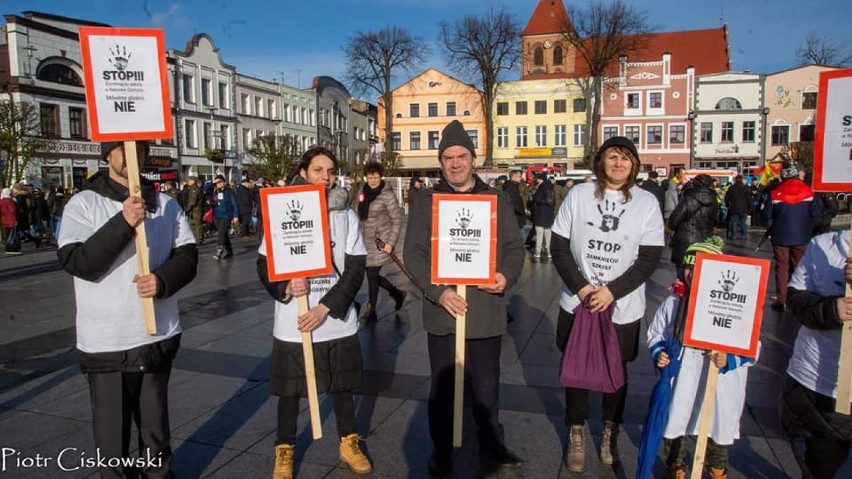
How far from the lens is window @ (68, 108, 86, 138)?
33.9 m

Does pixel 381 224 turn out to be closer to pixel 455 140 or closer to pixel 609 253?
pixel 455 140

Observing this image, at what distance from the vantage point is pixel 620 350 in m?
3.61

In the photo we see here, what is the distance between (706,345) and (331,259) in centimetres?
202

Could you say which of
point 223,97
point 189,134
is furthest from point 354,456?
point 223,97

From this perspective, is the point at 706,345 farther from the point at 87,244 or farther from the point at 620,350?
the point at 87,244

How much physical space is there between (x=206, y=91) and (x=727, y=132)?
43.9 metres

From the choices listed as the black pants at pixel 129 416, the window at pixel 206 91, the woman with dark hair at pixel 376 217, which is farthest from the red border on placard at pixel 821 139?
the window at pixel 206 91

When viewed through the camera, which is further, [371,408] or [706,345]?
[371,408]

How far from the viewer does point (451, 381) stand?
3.59m

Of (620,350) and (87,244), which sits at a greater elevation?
(87,244)

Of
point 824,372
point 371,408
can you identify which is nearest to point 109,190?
point 371,408

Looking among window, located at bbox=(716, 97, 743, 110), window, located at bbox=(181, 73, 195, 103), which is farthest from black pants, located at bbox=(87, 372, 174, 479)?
window, located at bbox=(716, 97, 743, 110)

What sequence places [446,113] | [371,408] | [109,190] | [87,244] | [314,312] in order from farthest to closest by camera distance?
[446,113] < [371,408] < [314,312] < [109,190] < [87,244]

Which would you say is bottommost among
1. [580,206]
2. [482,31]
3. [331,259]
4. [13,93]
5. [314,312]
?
[314,312]
